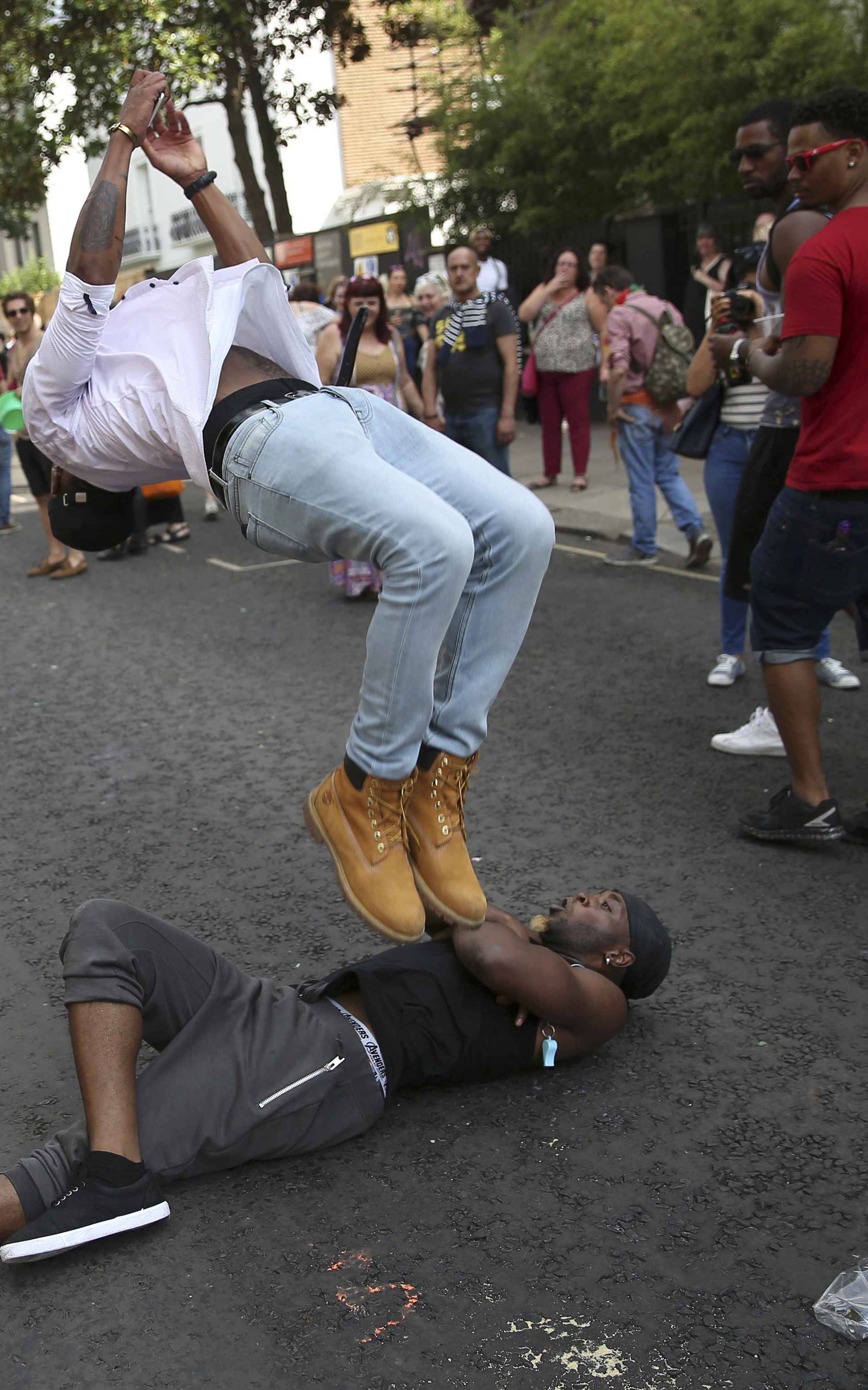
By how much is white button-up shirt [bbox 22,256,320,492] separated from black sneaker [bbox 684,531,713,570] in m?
5.94

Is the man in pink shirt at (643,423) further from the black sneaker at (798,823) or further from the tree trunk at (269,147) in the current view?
the tree trunk at (269,147)

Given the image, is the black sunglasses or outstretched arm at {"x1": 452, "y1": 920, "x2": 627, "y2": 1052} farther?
the black sunglasses

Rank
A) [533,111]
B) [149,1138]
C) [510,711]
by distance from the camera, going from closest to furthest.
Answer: [149,1138], [510,711], [533,111]

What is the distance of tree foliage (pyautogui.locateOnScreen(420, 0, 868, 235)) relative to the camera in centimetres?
1397

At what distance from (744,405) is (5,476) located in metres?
8.93

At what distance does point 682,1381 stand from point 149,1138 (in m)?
1.13

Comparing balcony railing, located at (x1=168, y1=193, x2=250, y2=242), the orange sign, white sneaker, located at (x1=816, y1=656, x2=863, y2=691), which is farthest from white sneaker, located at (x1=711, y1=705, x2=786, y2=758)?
balcony railing, located at (x1=168, y1=193, x2=250, y2=242)

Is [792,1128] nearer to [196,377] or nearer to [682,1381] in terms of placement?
[682,1381]

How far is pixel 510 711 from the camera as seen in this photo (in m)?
6.16

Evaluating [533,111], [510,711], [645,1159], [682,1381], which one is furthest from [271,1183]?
[533,111]

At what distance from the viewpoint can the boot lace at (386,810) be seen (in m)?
2.99

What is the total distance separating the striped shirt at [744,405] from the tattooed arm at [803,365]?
1.54m

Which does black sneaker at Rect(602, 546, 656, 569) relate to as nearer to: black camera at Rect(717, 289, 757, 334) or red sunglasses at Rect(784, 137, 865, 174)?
black camera at Rect(717, 289, 757, 334)

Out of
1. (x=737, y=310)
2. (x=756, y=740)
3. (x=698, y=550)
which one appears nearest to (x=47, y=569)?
(x=698, y=550)
